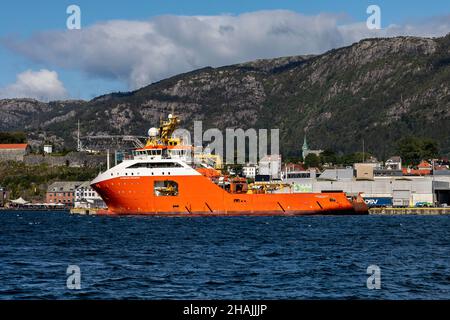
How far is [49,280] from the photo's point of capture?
2761cm

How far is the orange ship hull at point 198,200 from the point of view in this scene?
86500 millimetres

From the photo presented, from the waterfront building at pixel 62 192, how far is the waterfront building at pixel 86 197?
411cm

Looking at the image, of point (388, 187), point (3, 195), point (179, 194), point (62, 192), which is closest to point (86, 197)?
point (62, 192)

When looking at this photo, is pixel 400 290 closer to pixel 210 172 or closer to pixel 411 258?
pixel 411 258

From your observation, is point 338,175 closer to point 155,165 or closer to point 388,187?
point 388,187

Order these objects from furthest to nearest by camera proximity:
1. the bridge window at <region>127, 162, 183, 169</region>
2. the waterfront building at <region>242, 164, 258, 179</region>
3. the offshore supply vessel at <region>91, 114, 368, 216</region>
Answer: the waterfront building at <region>242, 164, 258, 179</region>, the bridge window at <region>127, 162, 183, 169</region>, the offshore supply vessel at <region>91, 114, 368, 216</region>

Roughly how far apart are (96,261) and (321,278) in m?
10.2

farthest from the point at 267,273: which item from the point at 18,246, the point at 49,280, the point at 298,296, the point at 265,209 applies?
the point at 265,209

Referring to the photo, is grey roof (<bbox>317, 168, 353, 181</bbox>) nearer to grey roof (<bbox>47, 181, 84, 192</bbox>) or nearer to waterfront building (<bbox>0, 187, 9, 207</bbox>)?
grey roof (<bbox>47, 181, 84, 192</bbox>)

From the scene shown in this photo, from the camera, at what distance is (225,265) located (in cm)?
3231

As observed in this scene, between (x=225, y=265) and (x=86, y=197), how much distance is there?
11904cm

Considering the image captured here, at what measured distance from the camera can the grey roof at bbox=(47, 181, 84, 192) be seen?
16662cm

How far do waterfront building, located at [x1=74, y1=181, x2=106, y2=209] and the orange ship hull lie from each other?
47829mm

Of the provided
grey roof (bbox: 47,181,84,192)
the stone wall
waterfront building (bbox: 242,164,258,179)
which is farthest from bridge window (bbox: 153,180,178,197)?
the stone wall
